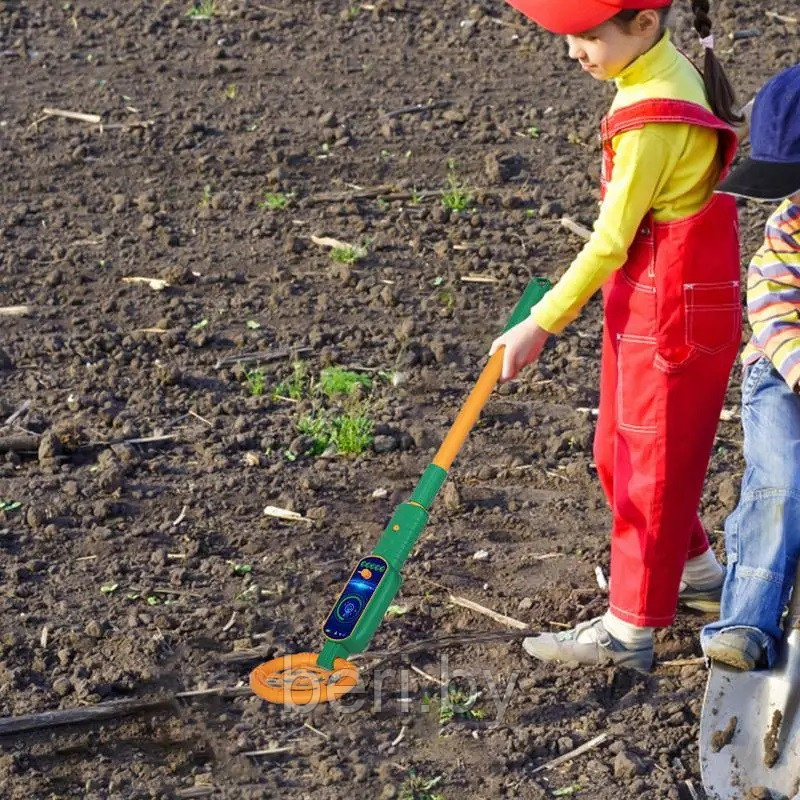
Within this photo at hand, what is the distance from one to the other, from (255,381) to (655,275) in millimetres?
1927

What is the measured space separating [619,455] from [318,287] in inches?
88.6

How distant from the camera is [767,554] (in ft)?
11.1

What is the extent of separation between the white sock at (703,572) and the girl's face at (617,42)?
1349 mm

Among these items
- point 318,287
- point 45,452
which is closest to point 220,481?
point 45,452

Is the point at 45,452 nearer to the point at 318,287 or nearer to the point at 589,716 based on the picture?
the point at 318,287

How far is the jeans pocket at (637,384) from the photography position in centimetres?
326

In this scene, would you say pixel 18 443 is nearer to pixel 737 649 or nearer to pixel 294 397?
pixel 294 397

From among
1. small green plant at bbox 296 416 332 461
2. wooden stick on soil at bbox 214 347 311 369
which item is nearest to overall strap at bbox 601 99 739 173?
small green plant at bbox 296 416 332 461

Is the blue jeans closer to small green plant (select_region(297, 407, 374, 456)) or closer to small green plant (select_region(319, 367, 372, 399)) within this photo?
small green plant (select_region(297, 407, 374, 456))

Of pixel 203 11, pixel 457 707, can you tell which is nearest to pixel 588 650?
pixel 457 707

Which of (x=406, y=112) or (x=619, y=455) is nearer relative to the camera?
(x=619, y=455)

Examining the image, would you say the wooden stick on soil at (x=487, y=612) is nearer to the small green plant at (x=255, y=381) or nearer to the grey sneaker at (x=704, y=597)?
the grey sneaker at (x=704, y=597)

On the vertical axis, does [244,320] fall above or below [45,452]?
above

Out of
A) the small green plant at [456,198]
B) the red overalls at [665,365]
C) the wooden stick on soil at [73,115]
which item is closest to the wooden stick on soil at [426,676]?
the red overalls at [665,365]
